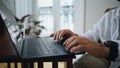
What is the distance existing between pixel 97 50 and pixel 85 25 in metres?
1.89

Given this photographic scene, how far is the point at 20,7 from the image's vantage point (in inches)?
112

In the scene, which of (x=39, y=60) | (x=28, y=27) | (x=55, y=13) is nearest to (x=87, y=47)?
(x=39, y=60)

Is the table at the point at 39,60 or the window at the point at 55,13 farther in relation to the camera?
the window at the point at 55,13

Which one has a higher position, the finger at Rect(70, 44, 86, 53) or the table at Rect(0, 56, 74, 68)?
the finger at Rect(70, 44, 86, 53)

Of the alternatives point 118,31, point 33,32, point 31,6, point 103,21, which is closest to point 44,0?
point 31,6

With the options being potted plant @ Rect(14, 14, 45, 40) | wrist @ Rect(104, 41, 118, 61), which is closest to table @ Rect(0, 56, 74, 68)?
wrist @ Rect(104, 41, 118, 61)

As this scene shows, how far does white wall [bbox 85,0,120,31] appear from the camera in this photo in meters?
2.48

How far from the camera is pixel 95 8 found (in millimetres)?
2520

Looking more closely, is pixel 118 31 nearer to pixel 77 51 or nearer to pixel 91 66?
pixel 91 66

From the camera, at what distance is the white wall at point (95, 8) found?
2477 mm

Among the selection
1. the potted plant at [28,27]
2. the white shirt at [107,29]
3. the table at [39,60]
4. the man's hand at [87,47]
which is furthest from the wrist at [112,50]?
the potted plant at [28,27]

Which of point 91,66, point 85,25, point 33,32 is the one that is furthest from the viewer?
point 85,25

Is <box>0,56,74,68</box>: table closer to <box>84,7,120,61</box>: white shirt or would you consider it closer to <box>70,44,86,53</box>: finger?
<box>70,44,86,53</box>: finger

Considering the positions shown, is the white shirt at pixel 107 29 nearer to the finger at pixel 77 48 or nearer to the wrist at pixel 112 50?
the wrist at pixel 112 50
